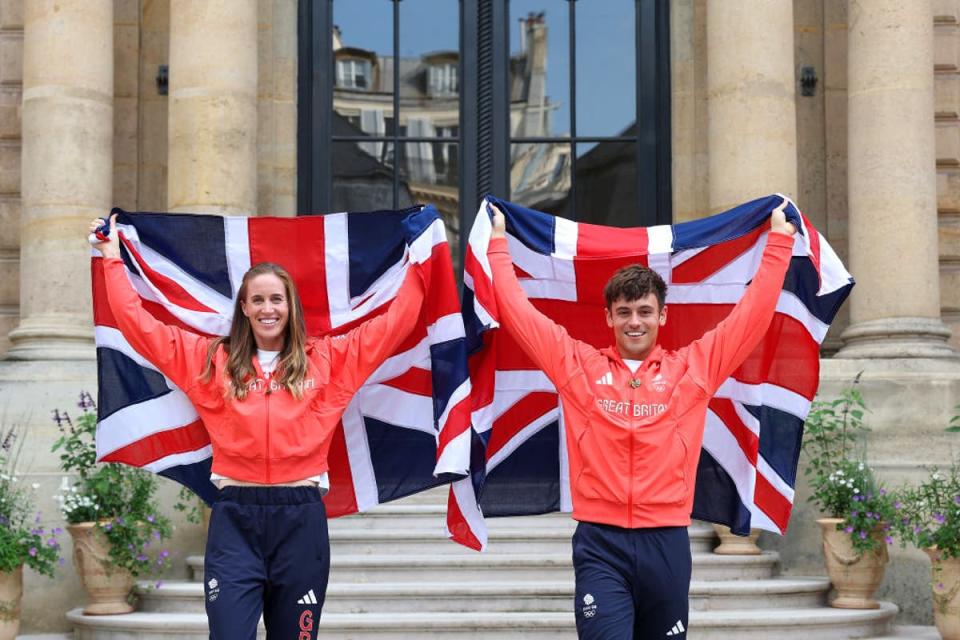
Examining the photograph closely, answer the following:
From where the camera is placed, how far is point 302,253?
6879 mm

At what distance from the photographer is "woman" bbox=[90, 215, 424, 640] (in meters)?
5.34

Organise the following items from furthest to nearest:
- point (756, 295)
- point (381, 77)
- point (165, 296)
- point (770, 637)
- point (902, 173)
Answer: point (381, 77), point (902, 173), point (770, 637), point (165, 296), point (756, 295)

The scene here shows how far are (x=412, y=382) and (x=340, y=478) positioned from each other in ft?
1.66

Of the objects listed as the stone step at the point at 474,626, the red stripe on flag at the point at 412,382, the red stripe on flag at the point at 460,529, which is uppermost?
the red stripe on flag at the point at 412,382

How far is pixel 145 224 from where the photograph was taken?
6.77 meters

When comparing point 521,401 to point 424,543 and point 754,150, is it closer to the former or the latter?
point 424,543

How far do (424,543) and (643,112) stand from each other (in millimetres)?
4167

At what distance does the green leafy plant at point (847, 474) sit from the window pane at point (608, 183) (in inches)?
104

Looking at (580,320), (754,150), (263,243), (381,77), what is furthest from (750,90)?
(263,243)

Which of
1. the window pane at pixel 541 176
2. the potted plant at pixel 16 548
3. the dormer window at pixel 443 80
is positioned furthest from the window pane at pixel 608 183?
the potted plant at pixel 16 548

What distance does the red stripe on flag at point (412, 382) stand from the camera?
675 centimetres

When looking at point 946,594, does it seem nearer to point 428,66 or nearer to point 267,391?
point 267,391

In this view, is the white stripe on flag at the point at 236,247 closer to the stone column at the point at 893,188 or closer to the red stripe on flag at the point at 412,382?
the red stripe on flag at the point at 412,382

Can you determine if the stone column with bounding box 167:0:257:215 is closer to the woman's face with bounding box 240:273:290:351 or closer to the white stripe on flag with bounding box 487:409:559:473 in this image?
the white stripe on flag with bounding box 487:409:559:473
